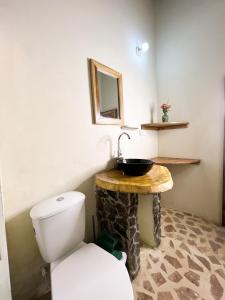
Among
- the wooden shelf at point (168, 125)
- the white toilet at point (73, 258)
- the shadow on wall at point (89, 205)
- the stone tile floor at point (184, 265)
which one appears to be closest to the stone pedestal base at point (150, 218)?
the stone tile floor at point (184, 265)

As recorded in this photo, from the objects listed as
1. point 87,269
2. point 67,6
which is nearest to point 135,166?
point 87,269

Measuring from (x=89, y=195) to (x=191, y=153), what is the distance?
1588 mm

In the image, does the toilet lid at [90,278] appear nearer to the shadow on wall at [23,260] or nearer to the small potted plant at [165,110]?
the shadow on wall at [23,260]

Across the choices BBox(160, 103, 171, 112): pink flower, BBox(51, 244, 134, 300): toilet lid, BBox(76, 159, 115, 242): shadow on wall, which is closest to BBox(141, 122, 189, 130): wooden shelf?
BBox(160, 103, 171, 112): pink flower

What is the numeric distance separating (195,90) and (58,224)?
7.55 feet

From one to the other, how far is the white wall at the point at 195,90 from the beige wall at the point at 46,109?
3.08 feet

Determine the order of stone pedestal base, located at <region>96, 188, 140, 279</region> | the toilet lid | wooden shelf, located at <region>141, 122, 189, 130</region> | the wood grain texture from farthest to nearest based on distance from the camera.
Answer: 1. wooden shelf, located at <region>141, 122, 189, 130</region>
2. stone pedestal base, located at <region>96, 188, 140, 279</region>
3. the wood grain texture
4. the toilet lid

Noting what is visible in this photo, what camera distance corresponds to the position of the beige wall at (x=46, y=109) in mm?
1135

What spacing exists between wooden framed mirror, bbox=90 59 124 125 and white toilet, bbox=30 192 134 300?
0.88 m

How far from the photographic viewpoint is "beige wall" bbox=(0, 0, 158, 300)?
1135 millimetres

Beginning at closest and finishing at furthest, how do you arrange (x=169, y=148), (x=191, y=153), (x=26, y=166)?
(x=26, y=166) < (x=191, y=153) < (x=169, y=148)

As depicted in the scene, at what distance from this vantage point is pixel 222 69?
2066 millimetres

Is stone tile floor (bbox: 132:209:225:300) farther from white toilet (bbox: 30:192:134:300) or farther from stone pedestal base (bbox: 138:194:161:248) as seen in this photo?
white toilet (bbox: 30:192:134:300)

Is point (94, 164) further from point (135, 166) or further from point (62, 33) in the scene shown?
point (62, 33)
